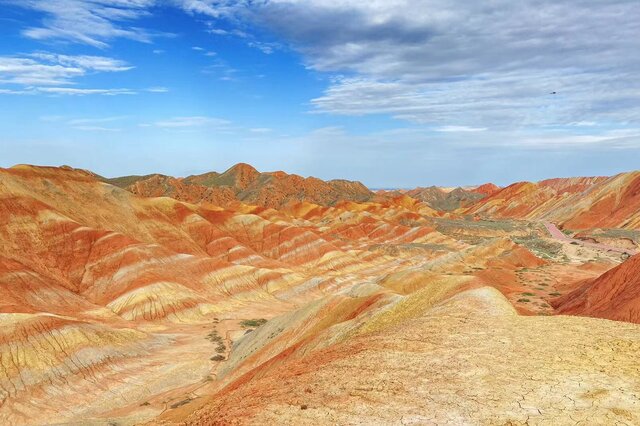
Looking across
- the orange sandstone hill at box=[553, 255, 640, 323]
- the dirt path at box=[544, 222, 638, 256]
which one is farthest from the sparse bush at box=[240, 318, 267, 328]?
the dirt path at box=[544, 222, 638, 256]

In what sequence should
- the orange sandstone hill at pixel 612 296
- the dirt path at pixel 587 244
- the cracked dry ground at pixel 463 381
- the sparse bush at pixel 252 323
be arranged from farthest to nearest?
the dirt path at pixel 587 244, the sparse bush at pixel 252 323, the orange sandstone hill at pixel 612 296, the cracked dry ground at pixel 463 381

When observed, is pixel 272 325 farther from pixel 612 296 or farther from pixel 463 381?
pixel 463 381

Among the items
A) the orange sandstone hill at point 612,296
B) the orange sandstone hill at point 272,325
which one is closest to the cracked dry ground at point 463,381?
the orange sandstone hill at point 272,325

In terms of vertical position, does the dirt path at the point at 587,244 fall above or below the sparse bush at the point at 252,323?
above

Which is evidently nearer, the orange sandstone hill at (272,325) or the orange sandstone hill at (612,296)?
the orange sandstone hill at (272,325)

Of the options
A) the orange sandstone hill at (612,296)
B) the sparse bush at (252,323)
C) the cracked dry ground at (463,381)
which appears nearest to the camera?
the cracked dry ground at (463,381)

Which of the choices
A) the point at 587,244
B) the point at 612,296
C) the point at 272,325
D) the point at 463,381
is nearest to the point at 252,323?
the point at 272,325

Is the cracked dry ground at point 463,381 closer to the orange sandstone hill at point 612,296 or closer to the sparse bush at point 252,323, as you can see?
the orange sandstone hill at point 612,296

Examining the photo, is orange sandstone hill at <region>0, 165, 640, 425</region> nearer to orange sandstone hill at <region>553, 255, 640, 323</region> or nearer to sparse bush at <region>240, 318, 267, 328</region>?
orange sandstone hill at <region>553, 255, 640, 323</region>

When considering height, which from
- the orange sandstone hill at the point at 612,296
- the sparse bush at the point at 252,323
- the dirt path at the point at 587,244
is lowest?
the sparse bush at the point at 252,323

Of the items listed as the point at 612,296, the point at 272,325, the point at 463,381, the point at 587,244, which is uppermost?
the point at 463,381

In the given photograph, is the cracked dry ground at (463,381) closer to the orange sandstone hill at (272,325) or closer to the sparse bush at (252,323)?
the orange sandstone hill at (272,325)

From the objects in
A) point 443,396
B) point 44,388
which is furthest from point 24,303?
point 443,396
